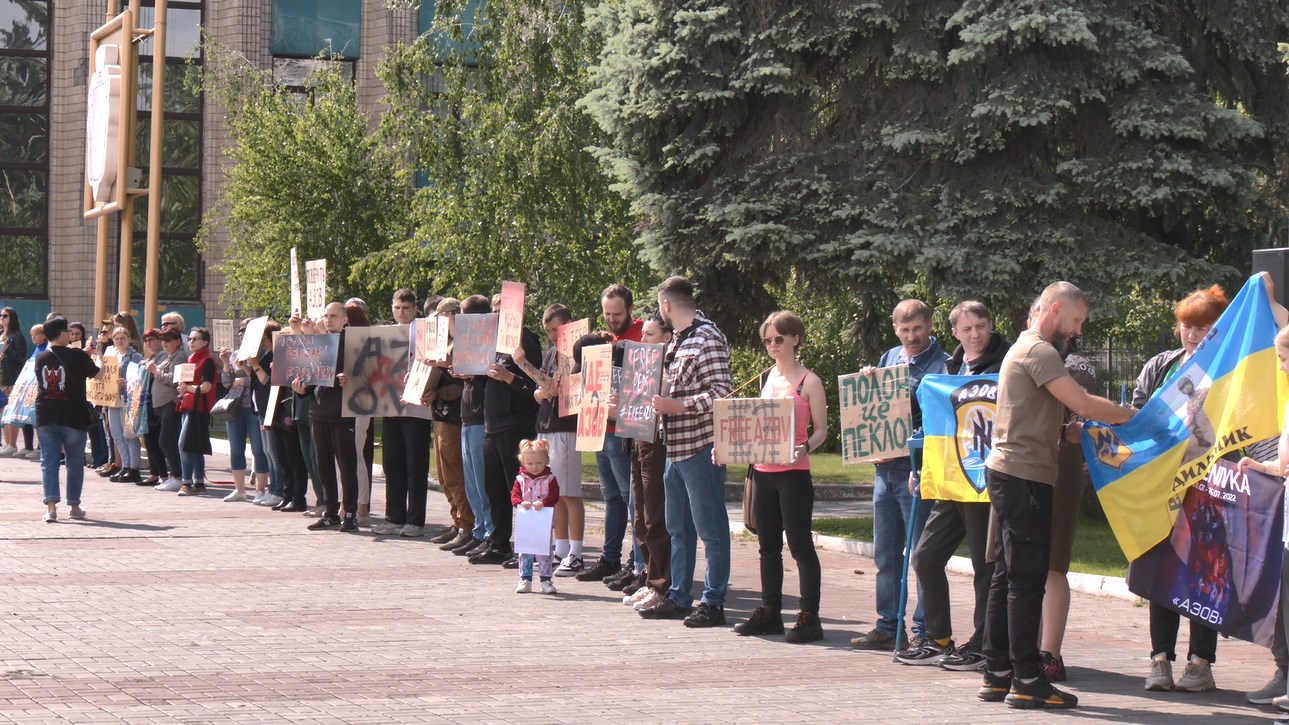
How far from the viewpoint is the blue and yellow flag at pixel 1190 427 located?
8070 mm

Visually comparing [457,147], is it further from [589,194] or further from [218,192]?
[218,192]

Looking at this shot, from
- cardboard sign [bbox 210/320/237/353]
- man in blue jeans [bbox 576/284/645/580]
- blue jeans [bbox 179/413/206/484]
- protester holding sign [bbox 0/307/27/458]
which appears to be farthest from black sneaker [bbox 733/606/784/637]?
protester holding sign [bbox 0/307/27/458]

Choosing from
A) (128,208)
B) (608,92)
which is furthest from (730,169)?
(128,208)

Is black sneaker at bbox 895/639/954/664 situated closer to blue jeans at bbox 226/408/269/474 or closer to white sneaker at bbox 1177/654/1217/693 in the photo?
white sneaker at bbox 1177/654/1217/693

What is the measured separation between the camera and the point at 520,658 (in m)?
8.97

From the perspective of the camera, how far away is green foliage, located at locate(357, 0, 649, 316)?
93.2 ft

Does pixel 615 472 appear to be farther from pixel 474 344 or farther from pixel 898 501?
pixel 898 501

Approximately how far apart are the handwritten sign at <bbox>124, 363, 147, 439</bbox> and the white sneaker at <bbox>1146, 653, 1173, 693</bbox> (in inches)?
561

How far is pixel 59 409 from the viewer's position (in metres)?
15.5

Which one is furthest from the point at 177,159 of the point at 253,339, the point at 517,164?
the point at 253,339

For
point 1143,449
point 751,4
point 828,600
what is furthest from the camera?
point 751,4

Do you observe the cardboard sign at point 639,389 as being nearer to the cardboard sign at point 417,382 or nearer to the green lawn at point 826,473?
the cardboard sign at point 417,382

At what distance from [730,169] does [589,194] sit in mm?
11727

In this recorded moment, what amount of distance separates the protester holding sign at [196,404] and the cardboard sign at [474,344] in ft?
20.7
